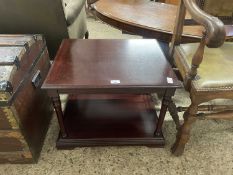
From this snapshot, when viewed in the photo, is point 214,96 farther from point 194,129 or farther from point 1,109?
point 1,109

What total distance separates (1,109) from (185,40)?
1050mm

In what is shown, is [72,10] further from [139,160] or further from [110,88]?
[139,160]

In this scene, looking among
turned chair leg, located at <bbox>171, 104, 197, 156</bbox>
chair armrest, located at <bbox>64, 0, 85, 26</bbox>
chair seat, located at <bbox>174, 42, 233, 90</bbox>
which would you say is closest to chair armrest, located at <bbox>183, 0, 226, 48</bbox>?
chair seat, located at <bbox>174, 42, 233, 90</bbox>

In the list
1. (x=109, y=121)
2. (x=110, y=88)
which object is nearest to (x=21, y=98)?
(x=110, y=88)

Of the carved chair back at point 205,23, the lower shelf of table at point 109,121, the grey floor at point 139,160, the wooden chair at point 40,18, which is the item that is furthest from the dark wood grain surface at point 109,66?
the grey floor at point 139,160

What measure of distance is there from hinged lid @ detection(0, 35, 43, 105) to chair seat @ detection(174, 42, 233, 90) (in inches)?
32.8

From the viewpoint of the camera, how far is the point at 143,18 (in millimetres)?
1433

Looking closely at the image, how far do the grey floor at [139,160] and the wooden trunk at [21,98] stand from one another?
75 mm

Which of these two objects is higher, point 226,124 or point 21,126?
point 21,126

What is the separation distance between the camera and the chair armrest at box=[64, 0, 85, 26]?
5.26ft

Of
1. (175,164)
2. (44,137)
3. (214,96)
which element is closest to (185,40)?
(214,96)

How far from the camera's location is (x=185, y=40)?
4.32 feet

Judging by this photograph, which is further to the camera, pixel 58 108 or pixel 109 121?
pixel 109 121

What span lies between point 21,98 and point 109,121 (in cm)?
55
